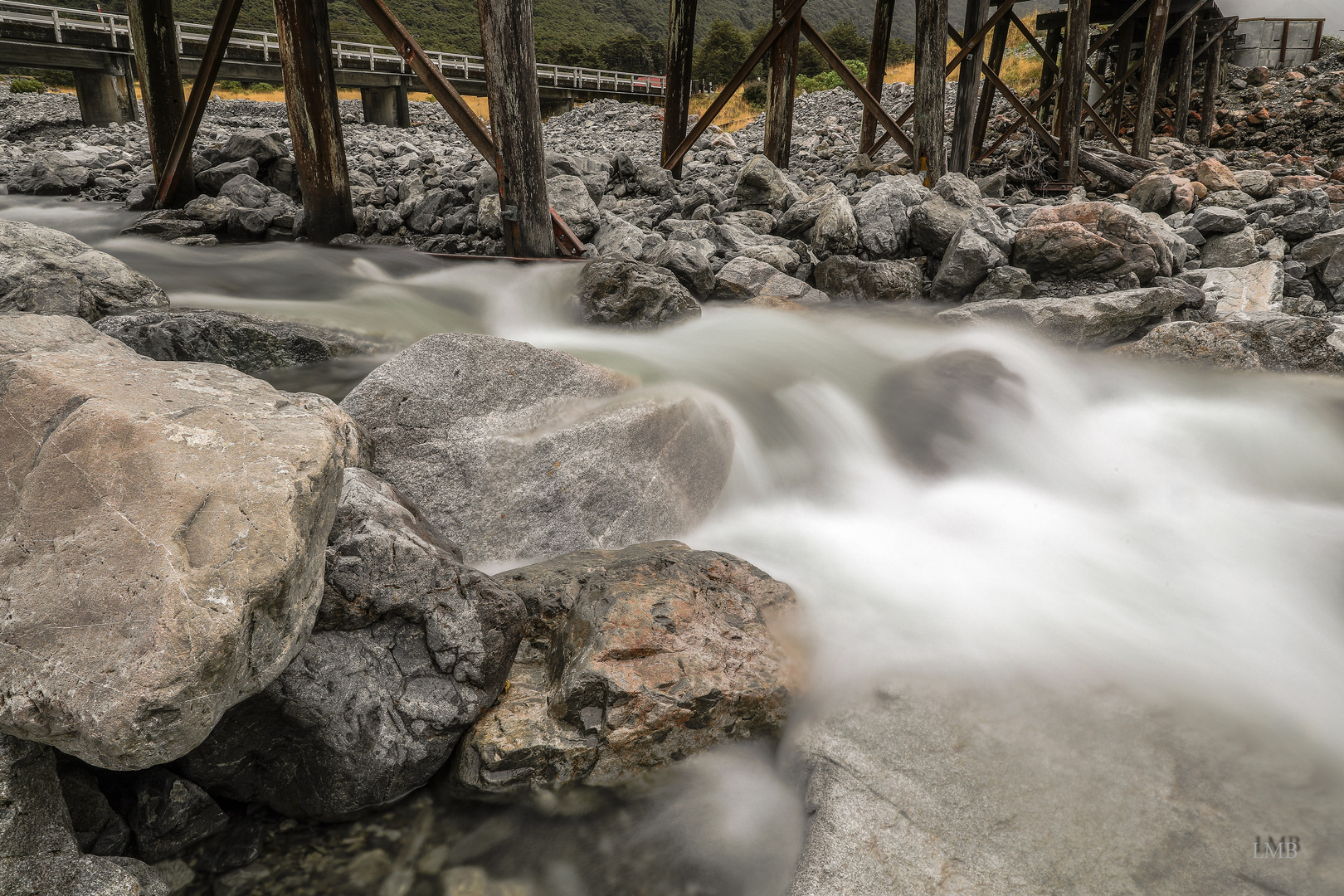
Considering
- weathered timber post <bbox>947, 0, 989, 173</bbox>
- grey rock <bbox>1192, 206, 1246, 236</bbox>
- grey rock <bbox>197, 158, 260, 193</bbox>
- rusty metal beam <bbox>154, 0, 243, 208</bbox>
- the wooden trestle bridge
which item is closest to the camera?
the wooden trestle bridge

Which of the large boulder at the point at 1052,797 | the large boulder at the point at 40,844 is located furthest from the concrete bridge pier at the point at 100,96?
the large boulder at the point at 1052,797

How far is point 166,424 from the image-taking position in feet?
6.47

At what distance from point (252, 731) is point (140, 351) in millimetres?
2505

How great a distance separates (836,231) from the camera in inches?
243

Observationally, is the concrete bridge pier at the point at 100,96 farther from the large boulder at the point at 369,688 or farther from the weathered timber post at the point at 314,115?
the large boulder at the point at 369,688

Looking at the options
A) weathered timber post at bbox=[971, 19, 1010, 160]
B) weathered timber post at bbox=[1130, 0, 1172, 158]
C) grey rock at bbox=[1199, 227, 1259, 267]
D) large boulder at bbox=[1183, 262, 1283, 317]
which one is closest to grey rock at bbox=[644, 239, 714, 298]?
→ large boulder at bbox=[1183, 262, 1283, 317]

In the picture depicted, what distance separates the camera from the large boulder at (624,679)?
2.10 metres

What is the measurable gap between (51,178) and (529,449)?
982 centimetres

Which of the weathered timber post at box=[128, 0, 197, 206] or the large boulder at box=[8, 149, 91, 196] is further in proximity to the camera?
the large boulder at box=[8, 149, 91, 196]

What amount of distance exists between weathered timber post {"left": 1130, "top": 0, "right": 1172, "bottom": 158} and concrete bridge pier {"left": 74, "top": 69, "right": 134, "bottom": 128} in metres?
19.6

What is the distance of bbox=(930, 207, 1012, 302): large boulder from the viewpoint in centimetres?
560

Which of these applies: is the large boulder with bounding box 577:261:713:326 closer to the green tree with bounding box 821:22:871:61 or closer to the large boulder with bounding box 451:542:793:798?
the large boulder with bounding box 451:542:793:798

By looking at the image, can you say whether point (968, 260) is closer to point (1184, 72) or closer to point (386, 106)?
point (1184, 72)

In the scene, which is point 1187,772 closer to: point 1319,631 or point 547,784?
point 1319,631
